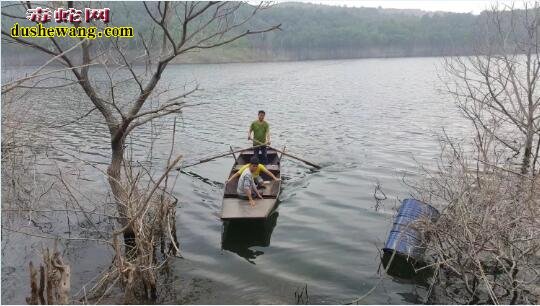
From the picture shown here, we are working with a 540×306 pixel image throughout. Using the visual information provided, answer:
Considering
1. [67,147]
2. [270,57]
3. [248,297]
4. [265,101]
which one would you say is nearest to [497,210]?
[248,297]

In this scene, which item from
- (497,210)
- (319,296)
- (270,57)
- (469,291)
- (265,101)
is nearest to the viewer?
(497,210)

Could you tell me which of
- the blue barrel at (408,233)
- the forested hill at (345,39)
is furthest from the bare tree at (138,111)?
the forested hill at (345,39)

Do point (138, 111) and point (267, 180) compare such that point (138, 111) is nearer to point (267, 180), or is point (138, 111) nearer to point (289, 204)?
point (267, 180)

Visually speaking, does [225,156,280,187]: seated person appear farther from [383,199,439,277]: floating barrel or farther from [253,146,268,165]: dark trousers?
[383,199,439,277]: floating barrel

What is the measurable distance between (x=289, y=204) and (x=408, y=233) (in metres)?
6.01

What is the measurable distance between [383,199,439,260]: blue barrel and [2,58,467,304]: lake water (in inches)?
29.6

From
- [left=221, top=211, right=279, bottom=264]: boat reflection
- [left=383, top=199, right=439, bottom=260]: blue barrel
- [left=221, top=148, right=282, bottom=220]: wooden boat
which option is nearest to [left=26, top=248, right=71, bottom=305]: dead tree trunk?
[left=221, top=148, right=282, bottom=220]: wooden boat

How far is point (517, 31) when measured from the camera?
15.7 m

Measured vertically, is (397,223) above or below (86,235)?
above

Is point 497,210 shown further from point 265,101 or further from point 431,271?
point 265,101

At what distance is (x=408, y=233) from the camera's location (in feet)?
33.0

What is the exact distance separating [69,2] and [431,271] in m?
9.83

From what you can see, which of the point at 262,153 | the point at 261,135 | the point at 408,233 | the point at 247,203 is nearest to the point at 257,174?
the point at 247,203

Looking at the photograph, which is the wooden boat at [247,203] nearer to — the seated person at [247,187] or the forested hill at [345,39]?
the seated person at [247,187]
